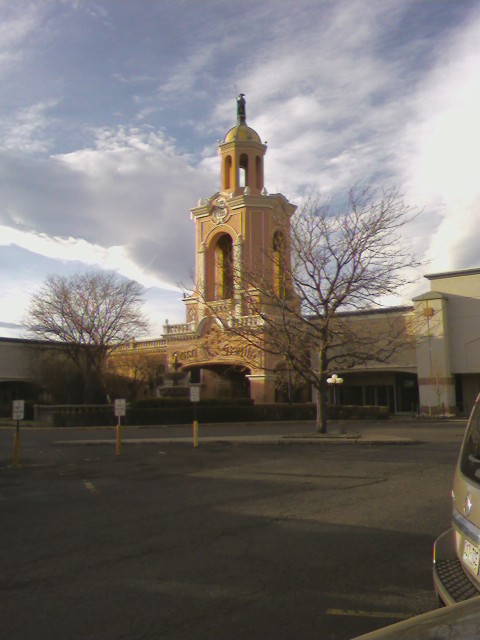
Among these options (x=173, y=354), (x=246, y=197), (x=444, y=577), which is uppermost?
(x=246, y=197)

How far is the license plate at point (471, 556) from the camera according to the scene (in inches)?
141

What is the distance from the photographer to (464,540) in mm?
3824

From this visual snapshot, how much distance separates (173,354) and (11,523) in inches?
1409

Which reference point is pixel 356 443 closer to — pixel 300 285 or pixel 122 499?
pixel 300 285

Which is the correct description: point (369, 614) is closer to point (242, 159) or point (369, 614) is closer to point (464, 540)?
point (464, 540)

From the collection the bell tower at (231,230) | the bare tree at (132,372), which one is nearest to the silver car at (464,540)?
the bell tower at (231,230)

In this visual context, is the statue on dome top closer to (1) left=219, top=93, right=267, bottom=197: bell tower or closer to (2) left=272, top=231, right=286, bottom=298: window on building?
(1) left=219, top=93, right=267, bottom=197: bell tower

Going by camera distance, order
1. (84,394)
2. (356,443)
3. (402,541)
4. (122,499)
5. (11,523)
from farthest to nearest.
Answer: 1. (84,394)
2. (356,443)
3. (122,499)
4. (11,523)
5. (402,541)

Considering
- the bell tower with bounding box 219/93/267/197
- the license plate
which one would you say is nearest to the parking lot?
the license plate

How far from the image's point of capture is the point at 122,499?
9.97m

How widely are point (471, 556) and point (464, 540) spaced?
0.16 m

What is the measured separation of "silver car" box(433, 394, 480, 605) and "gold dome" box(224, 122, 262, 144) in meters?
43.7

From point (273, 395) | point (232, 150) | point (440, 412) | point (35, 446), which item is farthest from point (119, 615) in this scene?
point (232, 150)

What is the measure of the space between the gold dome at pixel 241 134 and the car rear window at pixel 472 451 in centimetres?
4355
